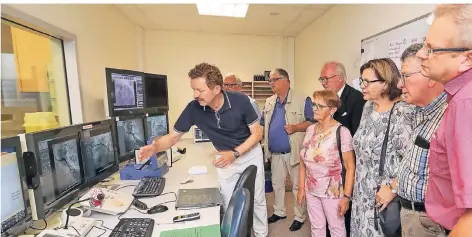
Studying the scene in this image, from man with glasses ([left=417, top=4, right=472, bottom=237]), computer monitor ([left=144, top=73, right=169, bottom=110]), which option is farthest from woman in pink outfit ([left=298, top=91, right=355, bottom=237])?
computer monitor ([left=144, top=73, right=169, bottom=110])

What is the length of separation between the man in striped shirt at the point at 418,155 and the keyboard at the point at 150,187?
1357mm

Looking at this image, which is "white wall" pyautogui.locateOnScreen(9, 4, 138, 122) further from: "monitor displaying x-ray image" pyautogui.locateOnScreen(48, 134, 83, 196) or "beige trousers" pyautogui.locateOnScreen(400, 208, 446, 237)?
"beige trousers" pyautogui.locateOnScreen(400, 208, 446, 237)

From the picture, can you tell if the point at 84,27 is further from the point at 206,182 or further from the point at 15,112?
the point at 206,182

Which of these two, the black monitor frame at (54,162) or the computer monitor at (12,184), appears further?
the black monitor frame at (54,162)

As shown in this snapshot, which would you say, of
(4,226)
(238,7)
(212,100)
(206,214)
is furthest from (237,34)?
(4,226)

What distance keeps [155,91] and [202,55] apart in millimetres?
2574

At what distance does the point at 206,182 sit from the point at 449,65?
151 cm

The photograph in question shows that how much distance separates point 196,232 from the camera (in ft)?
3.62

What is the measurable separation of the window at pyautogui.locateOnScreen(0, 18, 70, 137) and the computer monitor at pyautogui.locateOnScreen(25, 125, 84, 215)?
59 centimetres

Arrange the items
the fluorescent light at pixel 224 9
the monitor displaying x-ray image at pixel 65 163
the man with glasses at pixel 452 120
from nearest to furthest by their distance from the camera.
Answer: the man with glasses at pixel 452 120 → the monitor displaying x-ray image at pixel 65 163 → the fluorescent light at pixel 224 9

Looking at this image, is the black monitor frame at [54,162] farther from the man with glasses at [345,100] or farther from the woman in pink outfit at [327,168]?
the man with glasses at [345,100]

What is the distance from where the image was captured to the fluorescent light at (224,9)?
128 inches

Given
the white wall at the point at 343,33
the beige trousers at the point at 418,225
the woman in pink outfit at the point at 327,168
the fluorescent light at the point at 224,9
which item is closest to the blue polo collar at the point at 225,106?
the woman in pink outfit at the point at 327,168

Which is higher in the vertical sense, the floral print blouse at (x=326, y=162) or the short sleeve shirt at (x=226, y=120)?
the short sleeve shirt at (x=226, y=120)
